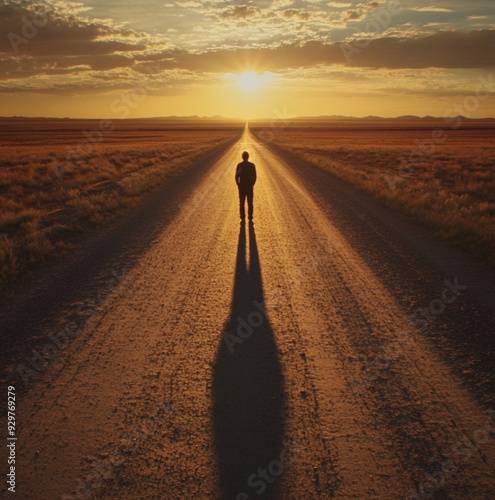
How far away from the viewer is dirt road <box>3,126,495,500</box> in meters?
2.71

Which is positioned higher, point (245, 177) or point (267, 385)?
point (245, 177)

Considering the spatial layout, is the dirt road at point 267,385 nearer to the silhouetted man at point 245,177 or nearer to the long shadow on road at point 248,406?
the long shadow on road at point 248,406

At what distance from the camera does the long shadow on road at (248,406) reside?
2688 mm

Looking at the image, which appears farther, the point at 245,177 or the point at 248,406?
the point at 245,177

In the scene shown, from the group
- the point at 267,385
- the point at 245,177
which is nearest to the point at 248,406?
the point at 267,385

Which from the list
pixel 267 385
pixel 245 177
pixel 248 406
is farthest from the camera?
pixel 245 177

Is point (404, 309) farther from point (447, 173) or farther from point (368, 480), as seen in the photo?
point (447, 173)

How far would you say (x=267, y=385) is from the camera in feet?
12.1

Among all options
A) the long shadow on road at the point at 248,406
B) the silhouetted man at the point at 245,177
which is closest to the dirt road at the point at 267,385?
the long shadow on road at the point at 248,406

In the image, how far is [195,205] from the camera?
12.6 meters

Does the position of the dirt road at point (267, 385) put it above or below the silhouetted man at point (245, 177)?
below

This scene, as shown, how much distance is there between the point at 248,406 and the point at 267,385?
355mm

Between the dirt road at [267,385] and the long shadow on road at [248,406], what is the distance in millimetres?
14

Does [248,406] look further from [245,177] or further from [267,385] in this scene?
[245,177]
